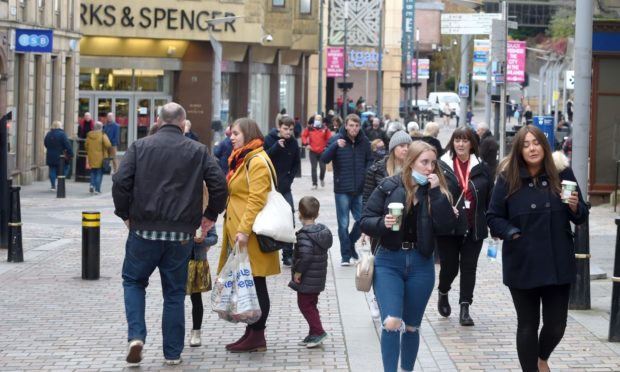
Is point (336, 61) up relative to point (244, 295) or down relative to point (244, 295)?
up

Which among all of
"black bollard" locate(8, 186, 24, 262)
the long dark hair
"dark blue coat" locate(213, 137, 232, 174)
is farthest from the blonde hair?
"black bollard" locate(8, 186, 24, 262)

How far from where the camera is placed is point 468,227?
11.0 meters

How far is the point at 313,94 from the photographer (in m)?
86.9

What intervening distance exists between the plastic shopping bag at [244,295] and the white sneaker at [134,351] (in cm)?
75

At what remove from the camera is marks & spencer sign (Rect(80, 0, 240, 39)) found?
47.1 metres

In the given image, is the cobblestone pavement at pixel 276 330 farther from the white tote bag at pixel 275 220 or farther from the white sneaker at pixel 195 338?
the white tote bag at pixel 275 220

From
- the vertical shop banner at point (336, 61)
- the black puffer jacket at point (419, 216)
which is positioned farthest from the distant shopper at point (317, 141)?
the vertical shop banner at point (336, 61)

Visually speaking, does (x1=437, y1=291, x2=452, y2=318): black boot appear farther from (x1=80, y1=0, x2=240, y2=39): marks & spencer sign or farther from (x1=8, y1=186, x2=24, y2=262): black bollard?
(x1=80, y1=0, x2=240, y2=39): marks & spencer sign

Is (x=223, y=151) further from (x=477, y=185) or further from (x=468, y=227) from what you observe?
(x=468, y=227)

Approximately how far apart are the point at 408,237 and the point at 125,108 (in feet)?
141

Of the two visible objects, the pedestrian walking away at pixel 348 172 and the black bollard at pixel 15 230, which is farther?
the black bollard at pixel 15 230

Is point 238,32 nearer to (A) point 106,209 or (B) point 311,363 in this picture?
(A) point 106,209

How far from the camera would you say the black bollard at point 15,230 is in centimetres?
1579

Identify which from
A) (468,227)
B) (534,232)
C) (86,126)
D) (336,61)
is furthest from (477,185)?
(336,61)
